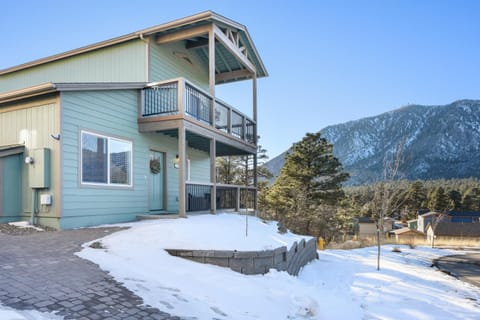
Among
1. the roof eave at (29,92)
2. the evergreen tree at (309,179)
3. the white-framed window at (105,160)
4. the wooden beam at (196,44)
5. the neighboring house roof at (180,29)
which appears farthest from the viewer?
the evergreen tree at (309,179)

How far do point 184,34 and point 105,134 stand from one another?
4.11m

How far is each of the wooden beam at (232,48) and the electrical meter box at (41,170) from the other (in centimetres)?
573

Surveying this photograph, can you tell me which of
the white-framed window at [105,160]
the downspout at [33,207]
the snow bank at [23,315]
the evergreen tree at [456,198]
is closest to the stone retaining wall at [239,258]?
the snow bank at [23,315]

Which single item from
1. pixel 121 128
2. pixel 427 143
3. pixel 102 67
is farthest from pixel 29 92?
pixel 427 143

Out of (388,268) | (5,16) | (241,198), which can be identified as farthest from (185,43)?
(388,268)

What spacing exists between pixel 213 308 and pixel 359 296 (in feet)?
12.1

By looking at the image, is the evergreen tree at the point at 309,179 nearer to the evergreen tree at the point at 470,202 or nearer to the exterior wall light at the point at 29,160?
the exterior wall light at the point at 29,160

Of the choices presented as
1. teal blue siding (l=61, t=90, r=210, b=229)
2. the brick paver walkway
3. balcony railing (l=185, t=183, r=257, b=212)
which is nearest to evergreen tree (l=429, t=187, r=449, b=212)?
balcony railing (l=185, t=183, r=257, b=212)

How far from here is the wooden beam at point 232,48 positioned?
32.3 feet

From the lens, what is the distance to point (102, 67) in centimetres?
1048

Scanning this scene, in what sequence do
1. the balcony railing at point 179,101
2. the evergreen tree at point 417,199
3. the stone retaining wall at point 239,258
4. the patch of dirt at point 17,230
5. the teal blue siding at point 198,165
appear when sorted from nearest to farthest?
the stone retaining wall at point 239,258 → the patch of dirt at point 17,230 → the balcony railing at point 179,101 → the teal blue siding at point 198,165 → the evergreen tree at point 417,199

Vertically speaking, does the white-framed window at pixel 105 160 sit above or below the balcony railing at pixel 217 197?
above

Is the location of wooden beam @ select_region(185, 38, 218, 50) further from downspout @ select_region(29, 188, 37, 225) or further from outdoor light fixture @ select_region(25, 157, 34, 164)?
downspout @ select_region(29, 188, 37, 225)

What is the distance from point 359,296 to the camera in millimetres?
5906
